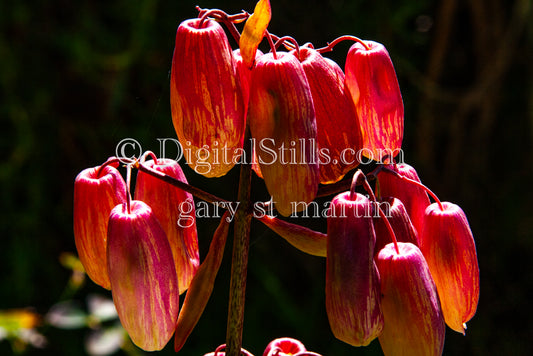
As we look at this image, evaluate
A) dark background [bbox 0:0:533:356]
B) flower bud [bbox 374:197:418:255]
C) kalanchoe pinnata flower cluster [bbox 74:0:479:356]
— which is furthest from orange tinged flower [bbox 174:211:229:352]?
dark background [bbox 0:0:533:356]

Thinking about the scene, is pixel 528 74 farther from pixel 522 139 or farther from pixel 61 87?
pixel 61 87

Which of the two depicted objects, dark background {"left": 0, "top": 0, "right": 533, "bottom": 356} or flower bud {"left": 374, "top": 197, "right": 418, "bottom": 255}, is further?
dark background {"left": 0, "top": 0, "right": 533, "bottom": 356}

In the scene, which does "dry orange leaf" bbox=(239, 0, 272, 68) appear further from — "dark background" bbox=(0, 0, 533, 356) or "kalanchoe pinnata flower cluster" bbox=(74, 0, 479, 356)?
"dark background" bbox=(0, 0, 533, 356)

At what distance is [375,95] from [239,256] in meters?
0.15

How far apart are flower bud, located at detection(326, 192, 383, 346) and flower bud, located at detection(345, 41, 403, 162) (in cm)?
8

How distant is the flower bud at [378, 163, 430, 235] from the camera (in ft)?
1.54

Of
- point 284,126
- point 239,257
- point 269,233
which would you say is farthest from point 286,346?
point 269,233

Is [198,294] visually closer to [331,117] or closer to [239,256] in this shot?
[239,256]

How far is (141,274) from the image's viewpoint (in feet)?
1.38

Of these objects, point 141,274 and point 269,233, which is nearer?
point 141,274

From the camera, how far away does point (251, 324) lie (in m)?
1.38

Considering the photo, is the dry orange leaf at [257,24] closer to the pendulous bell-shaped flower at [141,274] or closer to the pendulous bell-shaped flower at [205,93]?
the pendulous bell-shaped flower at [205,93]

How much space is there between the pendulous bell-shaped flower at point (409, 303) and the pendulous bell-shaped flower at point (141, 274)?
5.5 inches

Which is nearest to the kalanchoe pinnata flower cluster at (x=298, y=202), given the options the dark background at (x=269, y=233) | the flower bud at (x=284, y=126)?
the flower bud at (x=284, y=126)
